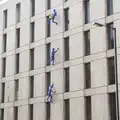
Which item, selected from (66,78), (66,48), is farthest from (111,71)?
(66,48)

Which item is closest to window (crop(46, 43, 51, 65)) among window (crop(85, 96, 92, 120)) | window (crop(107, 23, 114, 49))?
window (crop(85, 96, 92, 120))

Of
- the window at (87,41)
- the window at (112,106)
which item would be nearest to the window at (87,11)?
the window at (87,41)

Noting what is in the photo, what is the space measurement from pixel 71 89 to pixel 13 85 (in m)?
9.80

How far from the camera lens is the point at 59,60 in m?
36.2

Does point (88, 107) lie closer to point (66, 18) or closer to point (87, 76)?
point (87, 76)

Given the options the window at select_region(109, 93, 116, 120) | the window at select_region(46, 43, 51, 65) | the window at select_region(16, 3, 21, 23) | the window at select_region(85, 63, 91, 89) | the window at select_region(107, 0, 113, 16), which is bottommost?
the window at select_region(109, 93, 116, 120)

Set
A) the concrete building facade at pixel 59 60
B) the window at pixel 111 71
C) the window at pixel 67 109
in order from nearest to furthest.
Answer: the window at pixel 111 71, the concrete building facade at pixel 59 60, the window at pixel 67 109

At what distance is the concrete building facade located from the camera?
31781 millimetres

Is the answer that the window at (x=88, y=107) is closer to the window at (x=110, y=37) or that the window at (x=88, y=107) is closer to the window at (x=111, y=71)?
the window at (x=111, y=71)

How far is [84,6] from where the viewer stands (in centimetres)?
3491

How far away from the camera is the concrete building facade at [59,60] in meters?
31.8

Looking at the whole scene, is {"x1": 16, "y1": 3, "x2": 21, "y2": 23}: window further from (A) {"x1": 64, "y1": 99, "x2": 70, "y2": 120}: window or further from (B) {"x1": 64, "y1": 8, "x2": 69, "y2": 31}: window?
(A) {"x1": 64, "y1": 99, "x2": 70, "y2": 120}: window

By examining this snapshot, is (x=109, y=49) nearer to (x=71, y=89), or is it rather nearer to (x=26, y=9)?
(x=71, y=89)

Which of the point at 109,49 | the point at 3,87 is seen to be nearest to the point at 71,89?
the point at 109,49
